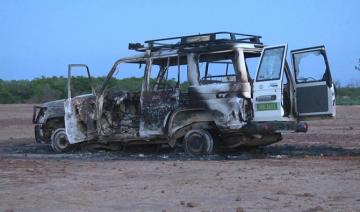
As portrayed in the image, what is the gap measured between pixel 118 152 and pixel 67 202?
7.08 m

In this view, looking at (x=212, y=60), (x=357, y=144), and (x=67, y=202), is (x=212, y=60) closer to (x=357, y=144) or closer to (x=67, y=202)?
(x=357, y=144)

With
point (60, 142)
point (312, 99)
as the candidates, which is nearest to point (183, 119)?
point (312, 99)

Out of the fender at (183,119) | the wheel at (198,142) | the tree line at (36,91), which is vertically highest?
the tree line at (36,91)

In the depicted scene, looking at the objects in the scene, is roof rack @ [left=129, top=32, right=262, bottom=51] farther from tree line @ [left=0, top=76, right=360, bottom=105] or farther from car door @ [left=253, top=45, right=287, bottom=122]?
tree line @ [left=0, top=76, right=360, bottom=105]

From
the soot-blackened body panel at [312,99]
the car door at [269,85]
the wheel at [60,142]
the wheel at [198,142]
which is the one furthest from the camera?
the wheel at [60,142]

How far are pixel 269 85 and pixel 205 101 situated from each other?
1.51 metres

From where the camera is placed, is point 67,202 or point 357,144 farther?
point 357,144

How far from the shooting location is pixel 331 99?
12.7m

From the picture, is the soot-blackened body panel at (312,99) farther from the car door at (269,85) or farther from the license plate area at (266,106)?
the license plate area at (266,106)

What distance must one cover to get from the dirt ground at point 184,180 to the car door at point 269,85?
93cm

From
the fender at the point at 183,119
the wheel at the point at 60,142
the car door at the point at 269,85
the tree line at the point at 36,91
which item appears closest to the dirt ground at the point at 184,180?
the wheel at the point at 60,142

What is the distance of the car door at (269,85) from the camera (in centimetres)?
1228

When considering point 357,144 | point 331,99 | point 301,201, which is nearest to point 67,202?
point 301,201

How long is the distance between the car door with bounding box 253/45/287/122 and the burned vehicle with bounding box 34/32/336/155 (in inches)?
0.8
